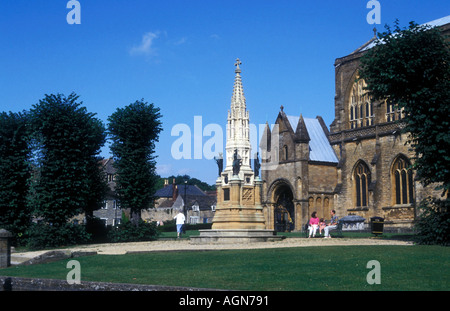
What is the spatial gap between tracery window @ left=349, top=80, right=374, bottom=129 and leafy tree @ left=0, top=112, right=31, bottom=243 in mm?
33124

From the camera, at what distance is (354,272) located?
1489cm

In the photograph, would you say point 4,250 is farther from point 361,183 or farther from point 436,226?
point 361,183

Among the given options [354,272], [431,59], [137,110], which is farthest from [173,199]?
[354,272]

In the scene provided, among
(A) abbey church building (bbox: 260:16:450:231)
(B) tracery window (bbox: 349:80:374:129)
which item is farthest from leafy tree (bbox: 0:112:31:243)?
(B) tracery window (bbox: 349:80:374:129)

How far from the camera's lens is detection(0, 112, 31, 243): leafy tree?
36.9 metres

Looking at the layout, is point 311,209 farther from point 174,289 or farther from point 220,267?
point 174,289

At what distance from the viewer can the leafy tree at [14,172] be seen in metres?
36.9

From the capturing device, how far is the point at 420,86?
26.3 metres

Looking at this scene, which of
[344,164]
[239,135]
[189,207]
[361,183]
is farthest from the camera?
[189,207]

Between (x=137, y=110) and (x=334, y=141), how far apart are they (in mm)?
25981

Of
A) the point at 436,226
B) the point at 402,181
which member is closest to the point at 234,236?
the point at 436,226

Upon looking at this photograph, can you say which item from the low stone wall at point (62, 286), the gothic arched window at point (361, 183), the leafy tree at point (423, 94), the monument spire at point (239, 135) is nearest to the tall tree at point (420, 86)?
the leafy tree at point (423, 94)

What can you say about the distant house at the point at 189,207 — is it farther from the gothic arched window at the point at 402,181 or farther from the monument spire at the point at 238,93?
the monument spire at the point at 238,93

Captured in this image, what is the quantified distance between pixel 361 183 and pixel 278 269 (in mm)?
39613
